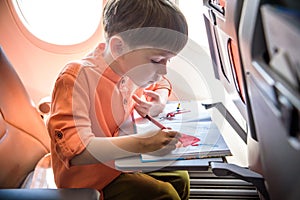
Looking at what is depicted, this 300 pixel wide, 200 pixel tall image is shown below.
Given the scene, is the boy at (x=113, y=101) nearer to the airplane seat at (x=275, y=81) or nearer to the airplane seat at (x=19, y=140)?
the airplane seat at (x=19, y=140)

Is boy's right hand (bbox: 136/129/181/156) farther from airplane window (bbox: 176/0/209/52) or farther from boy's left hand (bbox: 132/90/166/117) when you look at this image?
airplane window (bbox: 176/0/209/52)

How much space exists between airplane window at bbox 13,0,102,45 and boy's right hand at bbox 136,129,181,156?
86 cm

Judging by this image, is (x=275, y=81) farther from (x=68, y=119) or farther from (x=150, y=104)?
(x=150, y=104)

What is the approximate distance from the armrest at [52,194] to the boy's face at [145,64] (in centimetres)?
33

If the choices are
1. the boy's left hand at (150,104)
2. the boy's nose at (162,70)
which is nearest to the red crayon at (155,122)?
the boy's left hand at (150,104)

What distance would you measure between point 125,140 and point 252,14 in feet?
1.47

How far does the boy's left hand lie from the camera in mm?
999

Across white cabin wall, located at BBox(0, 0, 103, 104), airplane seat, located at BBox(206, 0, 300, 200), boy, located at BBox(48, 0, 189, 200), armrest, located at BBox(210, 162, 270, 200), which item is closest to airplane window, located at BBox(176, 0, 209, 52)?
white cabin wall, located at BBox(0, 0, 103, 104)

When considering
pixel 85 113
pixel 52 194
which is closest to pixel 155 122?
pixel 85 113

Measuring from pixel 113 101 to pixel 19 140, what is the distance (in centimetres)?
37

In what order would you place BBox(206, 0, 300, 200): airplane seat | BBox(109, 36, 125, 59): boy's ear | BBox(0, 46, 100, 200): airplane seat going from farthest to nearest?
BBox(0, 46, 100, 200): airplane seat → BBox(109, 36, 125, 59): boy's ear → BBox(206, 0, 300, 200): airplane seat

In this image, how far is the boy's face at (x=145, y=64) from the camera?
0.81 meters

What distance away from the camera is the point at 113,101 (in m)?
0.91

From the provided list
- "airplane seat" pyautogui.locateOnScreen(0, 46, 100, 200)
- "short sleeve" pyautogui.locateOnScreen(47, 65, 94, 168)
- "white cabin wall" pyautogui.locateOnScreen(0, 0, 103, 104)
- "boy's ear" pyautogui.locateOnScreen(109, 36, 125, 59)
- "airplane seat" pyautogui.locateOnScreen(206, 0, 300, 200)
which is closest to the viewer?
"airplane seat" pyautogui.locateOnScreen(206, 0, 300, 200)
